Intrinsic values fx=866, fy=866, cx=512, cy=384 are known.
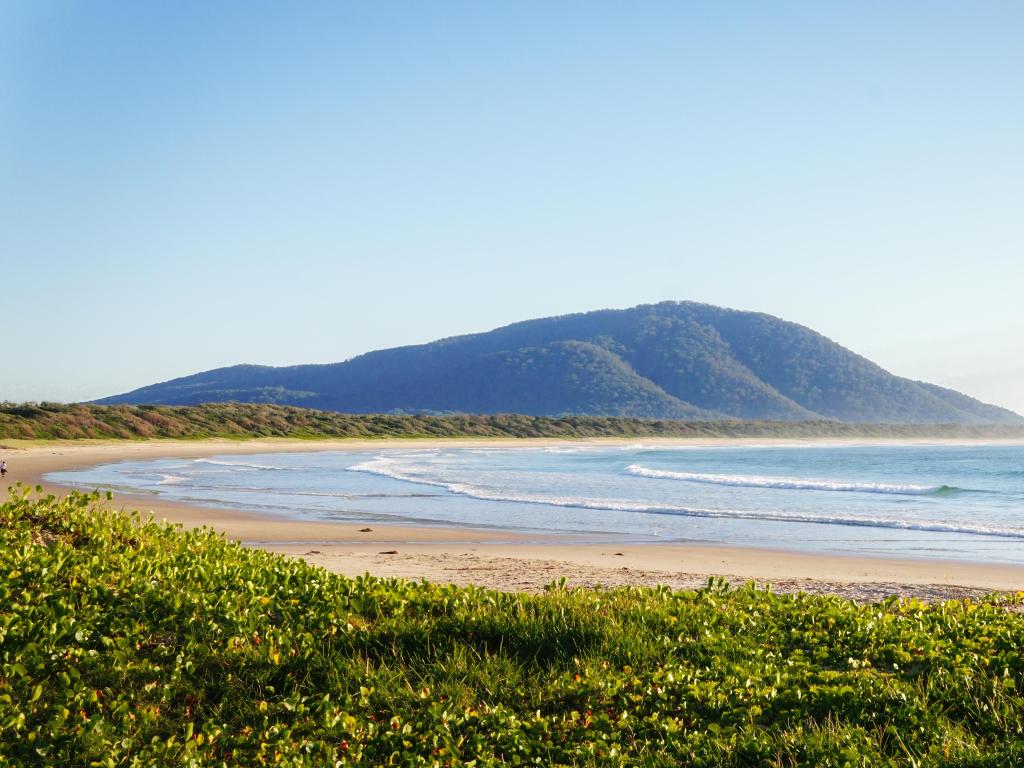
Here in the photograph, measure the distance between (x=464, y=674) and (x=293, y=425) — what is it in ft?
267

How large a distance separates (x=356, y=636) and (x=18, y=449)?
51.1 m

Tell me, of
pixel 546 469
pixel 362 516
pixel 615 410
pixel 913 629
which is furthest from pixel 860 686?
pixel 615 410

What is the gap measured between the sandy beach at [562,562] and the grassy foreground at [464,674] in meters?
4.13

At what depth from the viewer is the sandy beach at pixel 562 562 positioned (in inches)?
478

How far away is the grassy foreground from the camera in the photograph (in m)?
5.19

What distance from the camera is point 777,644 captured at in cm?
670

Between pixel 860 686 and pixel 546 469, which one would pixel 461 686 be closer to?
pixel 860 686

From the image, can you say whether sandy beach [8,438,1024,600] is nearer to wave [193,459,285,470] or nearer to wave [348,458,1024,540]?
wave [348,458,1024,540]

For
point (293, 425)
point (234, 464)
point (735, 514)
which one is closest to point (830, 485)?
point (735, 514)

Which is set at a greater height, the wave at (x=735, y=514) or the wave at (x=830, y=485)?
the wave at (x=735, y=514)

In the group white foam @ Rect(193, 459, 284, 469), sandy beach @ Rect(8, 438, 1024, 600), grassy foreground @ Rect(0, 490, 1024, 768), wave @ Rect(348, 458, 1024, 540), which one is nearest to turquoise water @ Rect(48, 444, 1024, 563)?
wave @ Rect(348, 458, 1024, 540)

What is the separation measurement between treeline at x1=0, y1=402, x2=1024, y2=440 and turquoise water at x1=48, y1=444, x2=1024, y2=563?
2068 centimetres

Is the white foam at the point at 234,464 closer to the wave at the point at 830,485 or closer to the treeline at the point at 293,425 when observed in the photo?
the treeline at the point at 293,425

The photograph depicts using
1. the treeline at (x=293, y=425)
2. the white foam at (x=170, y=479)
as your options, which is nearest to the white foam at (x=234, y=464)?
the white foam at (x=170, y=479)
